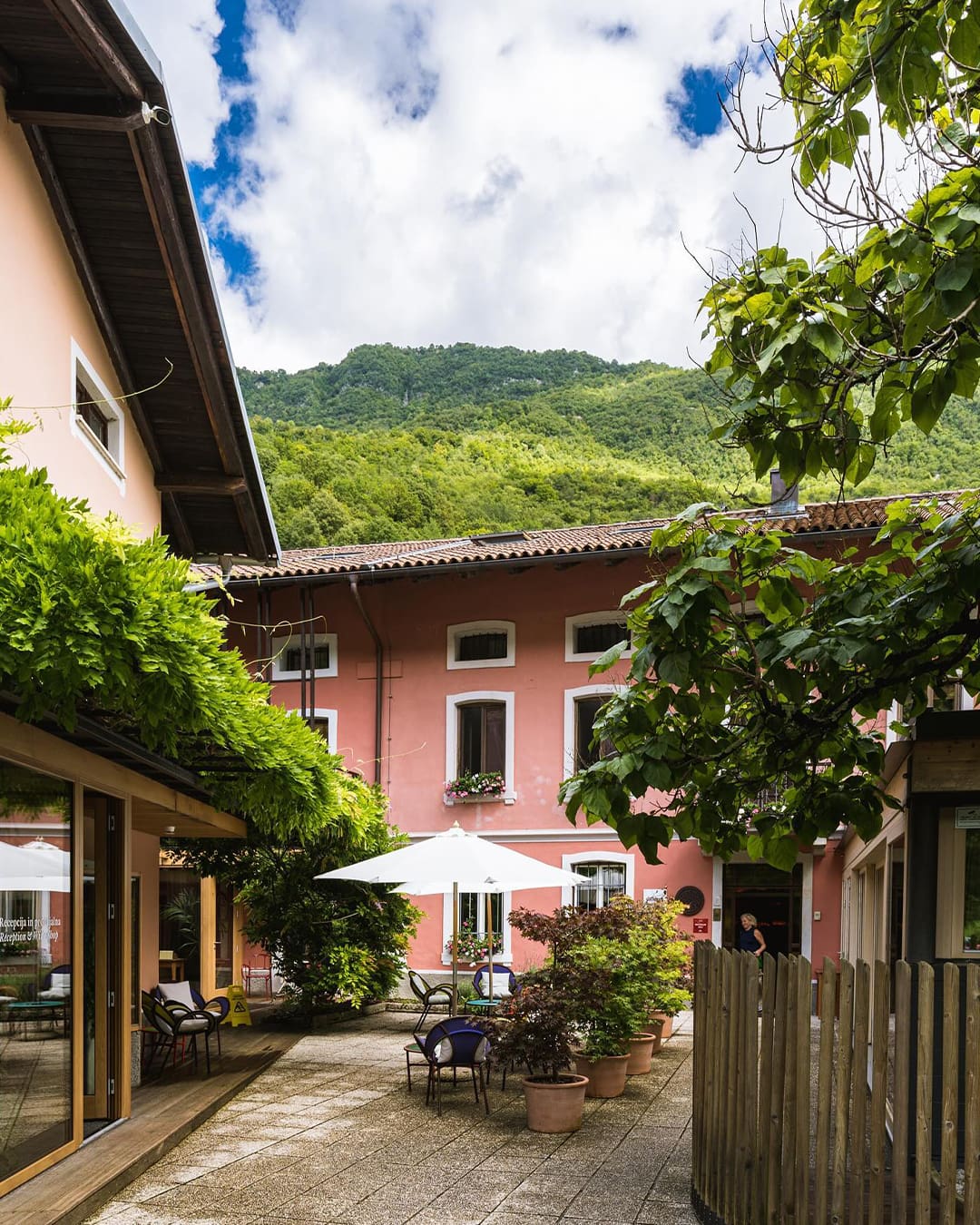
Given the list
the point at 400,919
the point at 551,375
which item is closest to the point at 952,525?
the point at 400,919

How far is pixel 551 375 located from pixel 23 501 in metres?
41.1

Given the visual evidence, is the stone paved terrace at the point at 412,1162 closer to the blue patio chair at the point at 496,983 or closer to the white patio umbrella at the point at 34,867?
the white patio umbrella at the point at 34,867

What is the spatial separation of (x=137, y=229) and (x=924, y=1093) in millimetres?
7977

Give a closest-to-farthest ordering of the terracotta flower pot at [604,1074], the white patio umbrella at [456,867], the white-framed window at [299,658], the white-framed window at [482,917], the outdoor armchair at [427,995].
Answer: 1. the terracotta flower pot at [604,1074]
2. the white patio umbrella at [456,867]
3. the outdoor armchair at [427,995]
4. the white-framed window at [482,917]
5. the white-framed window at [299,658]

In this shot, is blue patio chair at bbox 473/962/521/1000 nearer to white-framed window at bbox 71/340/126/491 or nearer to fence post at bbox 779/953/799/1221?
white-framed window at bbox 71/340/126/491

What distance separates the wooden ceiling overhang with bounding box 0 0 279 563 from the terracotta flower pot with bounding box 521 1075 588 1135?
5.91m

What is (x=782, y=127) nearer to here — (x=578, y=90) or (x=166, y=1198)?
(x=166, y=1198)

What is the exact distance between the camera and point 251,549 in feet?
45.6

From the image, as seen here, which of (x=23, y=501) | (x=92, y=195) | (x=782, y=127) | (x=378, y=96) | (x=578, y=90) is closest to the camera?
(x=23, y=501)

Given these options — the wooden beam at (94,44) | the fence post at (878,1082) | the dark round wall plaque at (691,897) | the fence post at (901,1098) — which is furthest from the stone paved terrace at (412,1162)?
the dark round wall plaque at (691,897)

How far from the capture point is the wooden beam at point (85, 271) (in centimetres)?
924

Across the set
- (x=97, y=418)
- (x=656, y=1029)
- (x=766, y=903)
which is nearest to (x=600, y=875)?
(x=766, y=903)

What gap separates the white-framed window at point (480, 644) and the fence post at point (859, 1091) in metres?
17.4

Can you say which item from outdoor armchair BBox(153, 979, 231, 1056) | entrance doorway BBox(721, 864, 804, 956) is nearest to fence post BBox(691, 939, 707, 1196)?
outdoor armchair BBox(153, 979, 231, 1056)
